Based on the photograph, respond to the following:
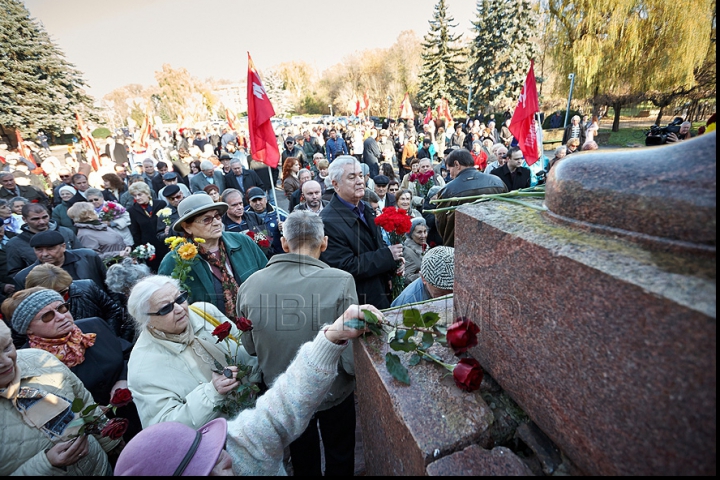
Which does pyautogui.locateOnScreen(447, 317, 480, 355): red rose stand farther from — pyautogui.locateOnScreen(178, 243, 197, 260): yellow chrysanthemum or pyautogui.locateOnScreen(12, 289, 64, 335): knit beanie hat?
pyautogui.locateOnScreen(12, 289, 64, 335): knit beanie hat

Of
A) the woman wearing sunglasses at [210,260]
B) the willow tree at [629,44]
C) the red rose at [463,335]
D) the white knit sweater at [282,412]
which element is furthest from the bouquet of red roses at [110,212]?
the willow tree at [629,44]

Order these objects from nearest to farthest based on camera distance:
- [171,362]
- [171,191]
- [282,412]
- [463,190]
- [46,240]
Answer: [282,412] < [171,362] < [46,240] < [463,190] < [171,191]

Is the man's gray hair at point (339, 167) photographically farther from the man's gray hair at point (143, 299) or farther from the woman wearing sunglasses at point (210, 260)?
the man's gray hair at point (143, 299)

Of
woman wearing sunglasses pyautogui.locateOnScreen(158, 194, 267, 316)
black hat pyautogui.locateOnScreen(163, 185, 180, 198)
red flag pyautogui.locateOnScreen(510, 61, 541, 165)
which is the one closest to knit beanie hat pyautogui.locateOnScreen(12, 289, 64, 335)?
woman wearing sunglasses pyautogui.locateOnScreen(158, 194, 267, 316)

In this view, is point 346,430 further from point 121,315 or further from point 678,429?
point 121,315

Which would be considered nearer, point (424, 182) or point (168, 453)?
point (168, 453)

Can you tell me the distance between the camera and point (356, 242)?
292cm

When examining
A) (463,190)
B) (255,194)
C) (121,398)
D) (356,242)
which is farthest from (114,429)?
(255,194)

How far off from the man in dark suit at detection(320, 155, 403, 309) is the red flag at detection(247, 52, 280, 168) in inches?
90.6

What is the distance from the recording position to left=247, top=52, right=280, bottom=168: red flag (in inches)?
191

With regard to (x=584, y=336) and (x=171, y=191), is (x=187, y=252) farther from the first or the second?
(x=171, y=191)

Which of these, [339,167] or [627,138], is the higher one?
[339,167]

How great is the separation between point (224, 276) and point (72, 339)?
3.55 ft

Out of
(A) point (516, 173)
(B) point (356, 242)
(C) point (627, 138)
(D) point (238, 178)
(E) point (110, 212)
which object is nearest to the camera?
(B) point (356, 242)
